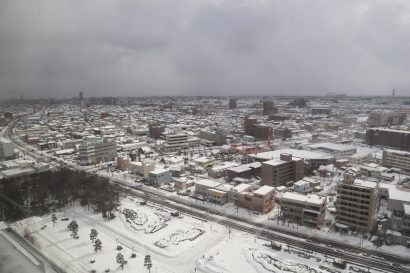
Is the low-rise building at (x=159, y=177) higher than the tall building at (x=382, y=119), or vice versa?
the tall building at (x=382, y=119)

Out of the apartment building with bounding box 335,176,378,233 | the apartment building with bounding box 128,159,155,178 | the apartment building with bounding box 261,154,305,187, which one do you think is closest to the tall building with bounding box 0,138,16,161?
the apartment building with bounding box 128,159,155,178

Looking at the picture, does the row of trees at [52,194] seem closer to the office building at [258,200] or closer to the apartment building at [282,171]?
the office building at [258,200]

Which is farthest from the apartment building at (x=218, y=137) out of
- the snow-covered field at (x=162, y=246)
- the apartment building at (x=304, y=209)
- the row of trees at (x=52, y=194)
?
the apartment building at (x=304, y=209)

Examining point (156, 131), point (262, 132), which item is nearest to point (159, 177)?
point (156, 131)

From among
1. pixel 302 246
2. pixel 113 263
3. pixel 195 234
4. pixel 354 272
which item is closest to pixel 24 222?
pixel 113 263

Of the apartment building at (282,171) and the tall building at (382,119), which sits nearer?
the apartment building at (282,171)

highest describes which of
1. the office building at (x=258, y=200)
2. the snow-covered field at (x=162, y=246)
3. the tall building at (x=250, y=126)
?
the tall building at (x=250, y=126)

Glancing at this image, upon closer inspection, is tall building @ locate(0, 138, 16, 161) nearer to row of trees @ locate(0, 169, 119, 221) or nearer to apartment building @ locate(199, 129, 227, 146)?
row of trees @ locate(0, 169, 119, 221)
